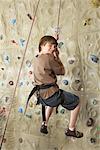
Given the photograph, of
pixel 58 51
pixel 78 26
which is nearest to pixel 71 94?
pixel 58 51

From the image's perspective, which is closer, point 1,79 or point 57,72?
point 57,72

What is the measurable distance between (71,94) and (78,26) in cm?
38

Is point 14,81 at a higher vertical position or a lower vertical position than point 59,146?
higher

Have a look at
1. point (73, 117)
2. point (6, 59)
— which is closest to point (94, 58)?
point (73, 117)

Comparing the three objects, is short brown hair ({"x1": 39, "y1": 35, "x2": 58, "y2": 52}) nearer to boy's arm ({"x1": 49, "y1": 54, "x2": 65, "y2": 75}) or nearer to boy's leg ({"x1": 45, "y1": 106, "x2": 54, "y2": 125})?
boy's arm ({"x1": 49, "y1": 54, "x2": 65, "y2": 75})

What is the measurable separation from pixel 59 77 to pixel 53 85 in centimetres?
6

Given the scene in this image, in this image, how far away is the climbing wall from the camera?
6.49 ft

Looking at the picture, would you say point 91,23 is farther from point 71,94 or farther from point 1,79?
point 1,79

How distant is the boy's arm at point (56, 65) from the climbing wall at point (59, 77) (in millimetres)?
23

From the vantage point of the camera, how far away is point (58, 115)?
6.68ft

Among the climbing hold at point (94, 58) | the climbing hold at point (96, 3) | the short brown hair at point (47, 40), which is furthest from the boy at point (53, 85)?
the climbing hold at point (96, 3)

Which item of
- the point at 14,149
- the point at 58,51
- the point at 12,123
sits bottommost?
the point at 14,149

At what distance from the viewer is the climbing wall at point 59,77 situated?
198cm

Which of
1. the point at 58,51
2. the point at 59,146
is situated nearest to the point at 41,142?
the point at 59,146
